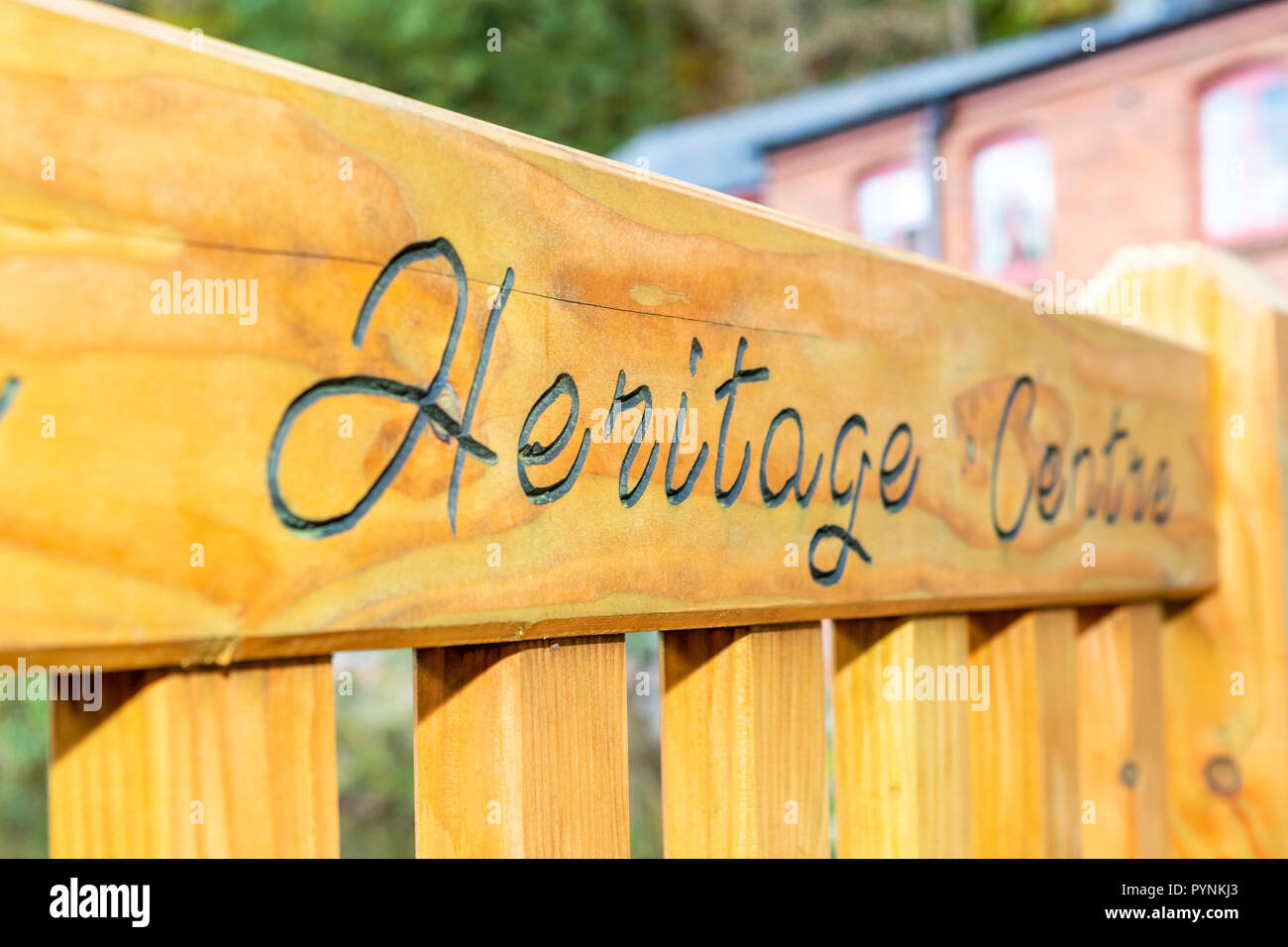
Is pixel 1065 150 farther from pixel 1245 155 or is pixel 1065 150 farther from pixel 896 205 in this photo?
pixel 896 205

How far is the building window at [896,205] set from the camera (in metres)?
13.2

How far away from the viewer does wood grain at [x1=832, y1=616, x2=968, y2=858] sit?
0.90 metres

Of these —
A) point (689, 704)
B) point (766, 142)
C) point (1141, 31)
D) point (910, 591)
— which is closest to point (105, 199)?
point (689, 704)

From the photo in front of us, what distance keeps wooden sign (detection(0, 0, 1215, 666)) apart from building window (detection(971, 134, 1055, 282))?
41.2ft

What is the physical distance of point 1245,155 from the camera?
11.2 meters

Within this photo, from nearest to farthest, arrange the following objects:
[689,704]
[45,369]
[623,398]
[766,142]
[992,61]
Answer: [45,369]
[623,398]
[689,704]
[992,61]
[766,142]

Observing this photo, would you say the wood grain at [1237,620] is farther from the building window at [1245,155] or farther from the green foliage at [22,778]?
the building window at [1245,155]

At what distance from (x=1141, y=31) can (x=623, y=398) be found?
486 inches

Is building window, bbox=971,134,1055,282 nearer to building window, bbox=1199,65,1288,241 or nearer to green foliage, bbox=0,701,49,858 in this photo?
building window, bbox=1199,65,1288,241

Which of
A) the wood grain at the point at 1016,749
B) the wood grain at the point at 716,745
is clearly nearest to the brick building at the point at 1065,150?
the wood grain at the point at 1016,749

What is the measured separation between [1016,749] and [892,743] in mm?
207
